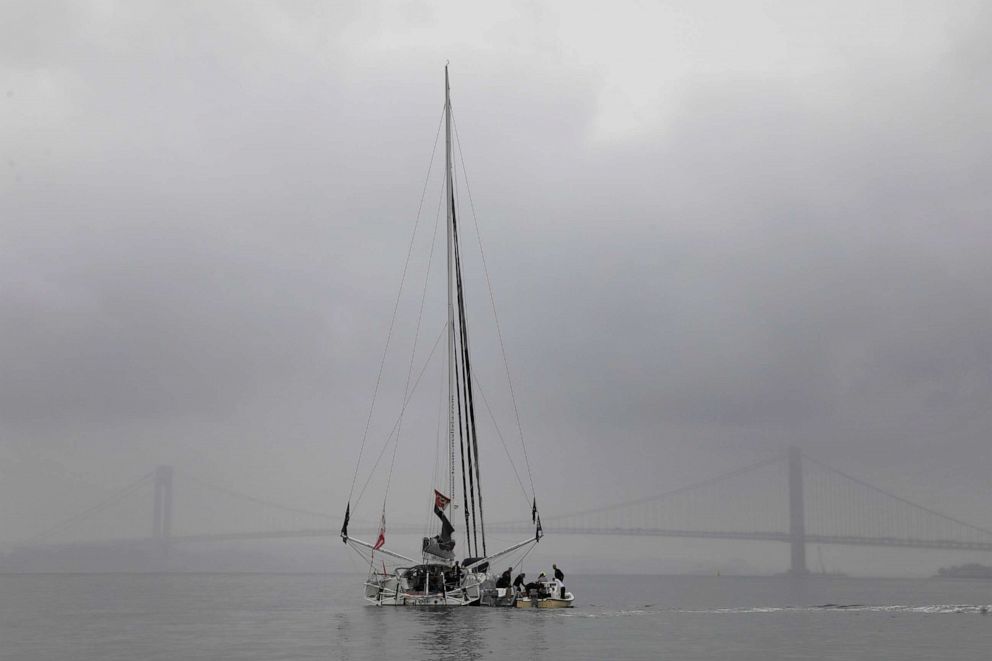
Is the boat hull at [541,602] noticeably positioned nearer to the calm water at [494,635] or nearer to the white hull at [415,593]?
the calm water at [494,635]

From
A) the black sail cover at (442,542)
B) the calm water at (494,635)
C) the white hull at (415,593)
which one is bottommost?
the calm water at (494,635)

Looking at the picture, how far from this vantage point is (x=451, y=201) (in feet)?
231

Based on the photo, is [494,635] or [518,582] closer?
[494,635]

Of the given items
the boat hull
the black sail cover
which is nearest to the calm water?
the boat hull

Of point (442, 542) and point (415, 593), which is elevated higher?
point (442, 542)

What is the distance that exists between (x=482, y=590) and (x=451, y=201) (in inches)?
963

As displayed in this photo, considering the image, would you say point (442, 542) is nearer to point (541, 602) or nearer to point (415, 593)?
point (415, 593)

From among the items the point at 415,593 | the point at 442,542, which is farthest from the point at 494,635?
the point at 415,593

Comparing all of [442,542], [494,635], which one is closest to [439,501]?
[442,542]

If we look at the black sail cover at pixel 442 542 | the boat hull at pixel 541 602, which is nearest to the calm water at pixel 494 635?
the boat hull at pixel 541 602

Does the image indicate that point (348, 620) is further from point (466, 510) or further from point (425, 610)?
point (466, 510)

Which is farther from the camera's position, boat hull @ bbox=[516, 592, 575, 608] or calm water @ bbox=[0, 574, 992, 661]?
boat hull @ bbox=[516, 592, 575, 608]

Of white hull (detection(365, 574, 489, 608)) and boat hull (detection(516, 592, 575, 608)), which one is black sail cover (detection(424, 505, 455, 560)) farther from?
boat hull (detection(516, 592, 575, 608))

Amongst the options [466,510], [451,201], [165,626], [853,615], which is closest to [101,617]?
[165,626]
